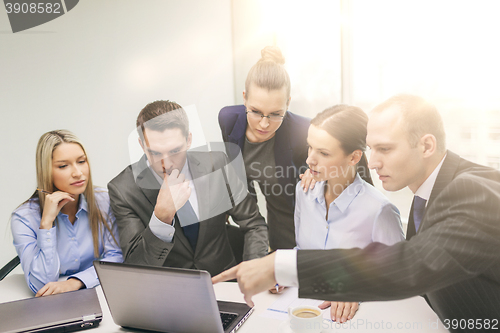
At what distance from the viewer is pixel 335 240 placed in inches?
68.1

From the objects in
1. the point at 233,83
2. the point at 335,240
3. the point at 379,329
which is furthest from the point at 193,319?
the point at 233,83

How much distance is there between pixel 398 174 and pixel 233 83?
176 cm

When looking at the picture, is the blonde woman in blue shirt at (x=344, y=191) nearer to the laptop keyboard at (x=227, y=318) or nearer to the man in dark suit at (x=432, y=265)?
the man in dark suit at (x=432, y=265)

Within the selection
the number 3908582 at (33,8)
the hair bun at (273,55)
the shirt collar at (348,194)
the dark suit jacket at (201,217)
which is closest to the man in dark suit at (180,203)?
the dark suit jacket at (201,217)

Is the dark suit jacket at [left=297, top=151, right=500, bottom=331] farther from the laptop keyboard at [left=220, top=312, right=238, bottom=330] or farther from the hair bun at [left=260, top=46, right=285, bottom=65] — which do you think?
the hair bun at [left=260, top=46, right=285, bottom=65]

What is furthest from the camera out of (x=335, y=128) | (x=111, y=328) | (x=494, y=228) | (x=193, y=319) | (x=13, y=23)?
(x=13, y=23)

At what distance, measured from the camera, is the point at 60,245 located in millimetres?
1815

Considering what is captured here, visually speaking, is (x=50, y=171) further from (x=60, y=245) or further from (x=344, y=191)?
(x=344, y=191)

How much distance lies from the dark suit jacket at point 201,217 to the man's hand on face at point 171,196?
0.07 m

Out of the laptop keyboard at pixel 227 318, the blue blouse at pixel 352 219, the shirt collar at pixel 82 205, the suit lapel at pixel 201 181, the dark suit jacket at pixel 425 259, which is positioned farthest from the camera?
the suit lapel at pixel 201 181

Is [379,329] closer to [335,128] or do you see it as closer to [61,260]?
[335,128]

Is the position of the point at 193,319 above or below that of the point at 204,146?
below

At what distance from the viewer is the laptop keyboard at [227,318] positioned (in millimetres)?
1144

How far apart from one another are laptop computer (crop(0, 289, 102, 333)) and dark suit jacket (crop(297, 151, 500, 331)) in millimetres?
776
